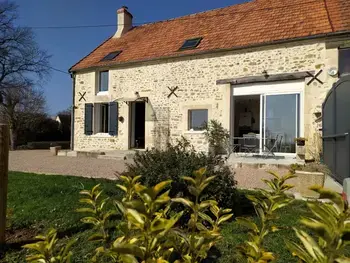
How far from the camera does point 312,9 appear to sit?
12.2m

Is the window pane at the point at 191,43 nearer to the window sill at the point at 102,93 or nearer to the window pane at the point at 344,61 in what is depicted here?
the window sill at the point at 102,93

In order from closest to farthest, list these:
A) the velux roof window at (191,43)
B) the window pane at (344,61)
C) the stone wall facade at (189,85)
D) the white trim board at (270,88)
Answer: the window pane at (344,61) → the stone wall facade at (189,85) → the white trim board at (270,88) → the velux roof window at (191,43)

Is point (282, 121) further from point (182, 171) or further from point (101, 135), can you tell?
point (101, 135)

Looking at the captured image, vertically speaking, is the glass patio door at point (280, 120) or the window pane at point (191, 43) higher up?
the window pane at point (191, 43)

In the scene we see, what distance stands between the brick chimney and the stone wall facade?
3730 mm

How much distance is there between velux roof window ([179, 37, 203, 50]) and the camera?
45.2ft

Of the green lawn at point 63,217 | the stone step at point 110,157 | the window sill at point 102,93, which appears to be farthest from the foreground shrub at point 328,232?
the window sill at point 102,93

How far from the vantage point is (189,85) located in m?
13.5

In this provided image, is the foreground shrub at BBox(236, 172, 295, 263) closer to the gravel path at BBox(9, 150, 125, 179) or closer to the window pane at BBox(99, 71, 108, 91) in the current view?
the gravel path at BBox(9, 150, 125, 179)

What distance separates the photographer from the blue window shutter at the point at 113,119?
15525 millimetres

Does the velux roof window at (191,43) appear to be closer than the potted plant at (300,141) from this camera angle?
No

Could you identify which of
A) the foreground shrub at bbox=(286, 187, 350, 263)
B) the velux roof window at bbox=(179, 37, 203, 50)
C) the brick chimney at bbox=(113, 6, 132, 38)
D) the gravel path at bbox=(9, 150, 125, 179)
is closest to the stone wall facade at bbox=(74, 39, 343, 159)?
the velux roof window at bbox=(179, 37, 203, 50)

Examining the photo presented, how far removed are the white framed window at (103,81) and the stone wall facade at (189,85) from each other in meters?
0.30

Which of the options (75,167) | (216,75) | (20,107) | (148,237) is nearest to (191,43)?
(216,75)
